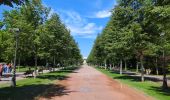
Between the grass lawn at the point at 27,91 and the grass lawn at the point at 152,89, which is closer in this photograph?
the grass lawn at the point at 27,91

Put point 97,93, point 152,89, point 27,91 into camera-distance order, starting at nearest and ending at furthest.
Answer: point 27,91, point 97,93, point 152,89

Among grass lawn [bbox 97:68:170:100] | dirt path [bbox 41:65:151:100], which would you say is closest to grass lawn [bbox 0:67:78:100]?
dirt path [bbox 41:65:151:100]

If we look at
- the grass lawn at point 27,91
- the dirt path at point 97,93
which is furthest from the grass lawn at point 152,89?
the grass lawn at point 27,91

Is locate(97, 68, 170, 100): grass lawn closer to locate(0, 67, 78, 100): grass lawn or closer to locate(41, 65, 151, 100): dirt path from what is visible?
locate(41, 65, 151, 100): dirt path

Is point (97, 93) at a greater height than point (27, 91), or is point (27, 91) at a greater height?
point (27, 91)

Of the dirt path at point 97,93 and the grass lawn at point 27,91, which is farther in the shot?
the dirt path at point 97,93

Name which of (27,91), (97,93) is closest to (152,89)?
(97,93)

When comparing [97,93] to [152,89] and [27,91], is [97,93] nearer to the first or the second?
[27,91]

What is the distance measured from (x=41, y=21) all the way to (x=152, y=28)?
37.5ft

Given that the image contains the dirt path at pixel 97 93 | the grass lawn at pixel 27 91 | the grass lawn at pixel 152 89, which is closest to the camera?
the grass lawn at pixel 27 91

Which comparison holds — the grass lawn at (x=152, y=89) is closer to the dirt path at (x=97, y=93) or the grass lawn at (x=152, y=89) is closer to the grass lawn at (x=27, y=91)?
the dirt path at (x=97, y=93)

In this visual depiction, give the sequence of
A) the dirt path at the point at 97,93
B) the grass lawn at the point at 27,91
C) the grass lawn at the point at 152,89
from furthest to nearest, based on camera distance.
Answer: the grass lawn at the point at 152,89 → the dirt path at the point at 97,93 → the grass lawn at the point at 27,91

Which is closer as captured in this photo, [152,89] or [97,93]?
[97,93]

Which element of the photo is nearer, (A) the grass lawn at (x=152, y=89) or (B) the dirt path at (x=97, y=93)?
(B) the dirt path at (x=97, y=93)
